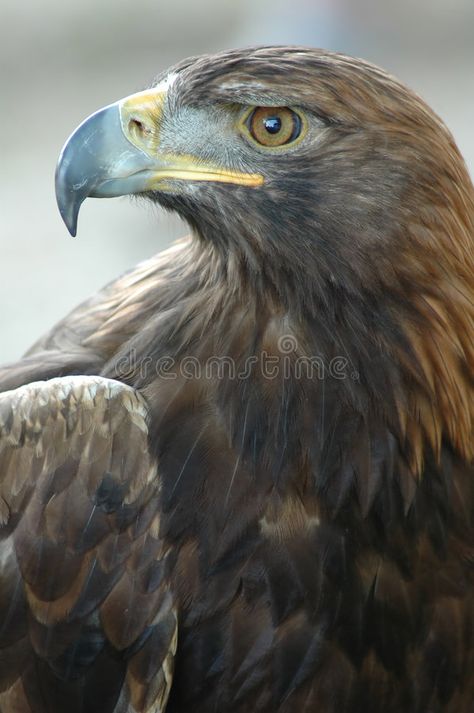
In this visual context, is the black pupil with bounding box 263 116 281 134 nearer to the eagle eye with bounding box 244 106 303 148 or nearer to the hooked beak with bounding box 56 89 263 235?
the eagle eye with bounding box 244 106 303 148

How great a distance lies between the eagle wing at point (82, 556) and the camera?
283cm

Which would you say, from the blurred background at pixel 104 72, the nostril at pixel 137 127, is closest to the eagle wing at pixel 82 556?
the nostril at pixel 137 127

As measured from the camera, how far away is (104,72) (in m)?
10.7

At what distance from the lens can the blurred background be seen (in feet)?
26.3

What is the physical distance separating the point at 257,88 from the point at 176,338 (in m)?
0.63

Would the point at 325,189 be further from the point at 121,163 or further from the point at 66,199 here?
the point at 66,199

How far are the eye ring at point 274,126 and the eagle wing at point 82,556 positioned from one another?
26.1 inches

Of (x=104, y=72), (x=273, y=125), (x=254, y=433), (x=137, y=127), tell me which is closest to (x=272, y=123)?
(x=273, y=125)

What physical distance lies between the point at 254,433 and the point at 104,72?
833cm

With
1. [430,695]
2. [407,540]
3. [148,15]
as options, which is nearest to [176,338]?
[407,540]

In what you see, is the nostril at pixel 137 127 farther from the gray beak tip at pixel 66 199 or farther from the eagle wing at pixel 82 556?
the eagle wing at pixel 82 556

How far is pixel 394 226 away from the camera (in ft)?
8.89

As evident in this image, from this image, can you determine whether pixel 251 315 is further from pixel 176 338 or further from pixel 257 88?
pixel 257 88

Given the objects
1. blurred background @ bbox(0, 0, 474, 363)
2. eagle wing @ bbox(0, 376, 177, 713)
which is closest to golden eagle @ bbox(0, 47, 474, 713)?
eagle wing @ bbox(0, 376, 177, 713)
